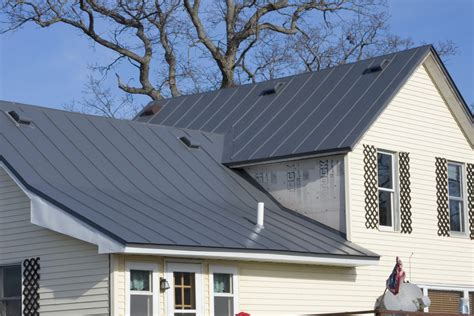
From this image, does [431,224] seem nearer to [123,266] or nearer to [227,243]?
[227,243]

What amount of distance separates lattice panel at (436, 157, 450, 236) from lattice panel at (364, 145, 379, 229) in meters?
2.44

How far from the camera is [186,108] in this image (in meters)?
30.3

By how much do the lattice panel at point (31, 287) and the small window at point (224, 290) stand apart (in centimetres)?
325

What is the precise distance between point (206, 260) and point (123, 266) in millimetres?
1910

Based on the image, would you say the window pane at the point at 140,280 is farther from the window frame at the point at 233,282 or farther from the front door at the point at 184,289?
the window frame at the point at 233,282

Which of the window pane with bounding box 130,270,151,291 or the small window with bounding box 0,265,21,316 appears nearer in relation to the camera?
the window pane with bounding box 130,270,151,291

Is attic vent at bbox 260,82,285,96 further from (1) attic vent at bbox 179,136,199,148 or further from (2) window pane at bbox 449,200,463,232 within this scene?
(2) window pane at bbox 449,200,463,232

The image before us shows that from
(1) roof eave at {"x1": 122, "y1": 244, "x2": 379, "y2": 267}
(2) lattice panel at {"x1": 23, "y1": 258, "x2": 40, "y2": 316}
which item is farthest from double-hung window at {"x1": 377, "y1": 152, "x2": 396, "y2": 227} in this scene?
(2) lattice panel at {"x1": 23, "y1": 258, "x2": 40, "y2": 316}

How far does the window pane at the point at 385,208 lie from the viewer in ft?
81.3

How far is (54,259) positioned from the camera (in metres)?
20.5

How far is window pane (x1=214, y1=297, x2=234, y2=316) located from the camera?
2114 cm

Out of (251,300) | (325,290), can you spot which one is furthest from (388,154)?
(251,300)

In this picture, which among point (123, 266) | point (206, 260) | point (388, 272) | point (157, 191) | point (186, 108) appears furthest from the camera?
point (186, 108)

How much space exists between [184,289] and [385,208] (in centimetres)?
614
